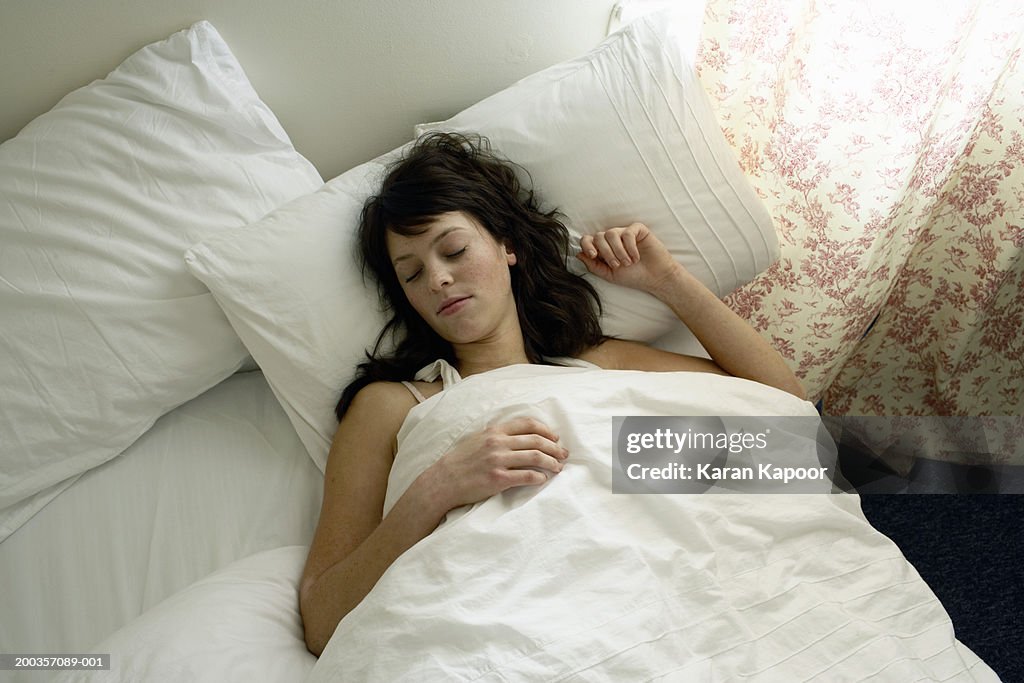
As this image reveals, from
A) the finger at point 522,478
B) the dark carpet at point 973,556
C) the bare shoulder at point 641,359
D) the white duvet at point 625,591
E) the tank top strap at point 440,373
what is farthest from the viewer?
the dark carpet at point 973,556

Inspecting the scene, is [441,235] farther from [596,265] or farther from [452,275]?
[596,265]

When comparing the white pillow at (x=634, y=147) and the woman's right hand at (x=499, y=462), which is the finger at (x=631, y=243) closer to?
the white pillow at (x=634, y=147)

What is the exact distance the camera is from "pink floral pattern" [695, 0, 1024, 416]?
1.47m

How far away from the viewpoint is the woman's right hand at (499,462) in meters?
1.05

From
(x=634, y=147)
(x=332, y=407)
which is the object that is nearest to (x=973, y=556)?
(x=634, y=147)

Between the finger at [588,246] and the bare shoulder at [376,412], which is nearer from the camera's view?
the bare shoulder at [376,412]

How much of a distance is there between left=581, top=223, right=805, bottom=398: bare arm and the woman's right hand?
38 cm

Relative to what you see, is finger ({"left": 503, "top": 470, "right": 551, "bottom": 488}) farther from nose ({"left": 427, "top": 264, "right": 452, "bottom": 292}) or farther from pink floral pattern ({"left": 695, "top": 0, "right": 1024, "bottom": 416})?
pink floral pattern ({"left": 695, "top": 0, "right": 1024, "bottom": 416})

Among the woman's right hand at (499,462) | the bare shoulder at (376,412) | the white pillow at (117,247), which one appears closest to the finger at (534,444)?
the woman's right hand at (499,462)

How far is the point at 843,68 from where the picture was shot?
1488mm

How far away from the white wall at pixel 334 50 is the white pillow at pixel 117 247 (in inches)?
2.4

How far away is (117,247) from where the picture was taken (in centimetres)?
131

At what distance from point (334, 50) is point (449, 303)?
53 centimetres

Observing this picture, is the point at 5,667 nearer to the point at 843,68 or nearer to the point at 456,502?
the point at 456,502
